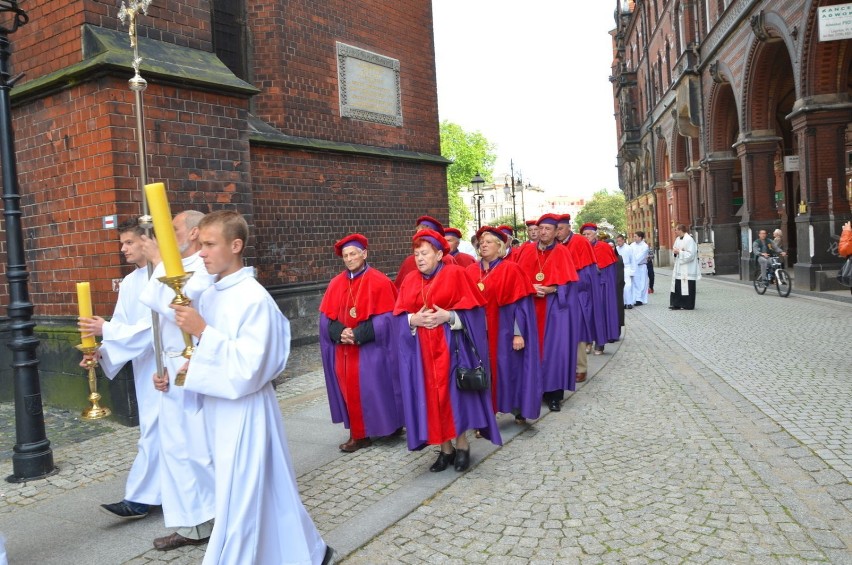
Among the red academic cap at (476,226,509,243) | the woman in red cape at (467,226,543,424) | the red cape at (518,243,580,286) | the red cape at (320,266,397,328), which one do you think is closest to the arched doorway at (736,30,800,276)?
the red cape at (518,243,580,286)

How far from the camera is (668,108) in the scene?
123 ft

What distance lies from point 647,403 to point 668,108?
33859mm

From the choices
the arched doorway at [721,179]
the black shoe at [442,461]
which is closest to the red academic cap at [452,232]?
the black shoe at [442,461]

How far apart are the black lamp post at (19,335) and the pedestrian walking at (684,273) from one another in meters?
13.5

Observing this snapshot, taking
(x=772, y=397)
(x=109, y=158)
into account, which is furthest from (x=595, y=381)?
(x=109, y=158)

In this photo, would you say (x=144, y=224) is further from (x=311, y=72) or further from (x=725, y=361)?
(x=311, y=72)

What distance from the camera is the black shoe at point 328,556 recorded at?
11.7 feet

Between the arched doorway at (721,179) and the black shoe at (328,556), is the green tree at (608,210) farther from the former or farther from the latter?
the black shoe at (328,556)

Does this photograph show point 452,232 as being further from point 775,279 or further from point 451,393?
point 775,279

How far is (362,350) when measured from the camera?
605cm

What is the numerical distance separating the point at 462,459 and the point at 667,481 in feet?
4.89

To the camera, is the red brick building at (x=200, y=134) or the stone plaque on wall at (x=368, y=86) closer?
the red brick building at (x=200, y=134)

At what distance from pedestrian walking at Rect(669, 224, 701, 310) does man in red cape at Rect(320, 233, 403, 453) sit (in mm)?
11398

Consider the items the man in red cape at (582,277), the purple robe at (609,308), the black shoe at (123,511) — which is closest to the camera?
the black shoe at (123,511)
